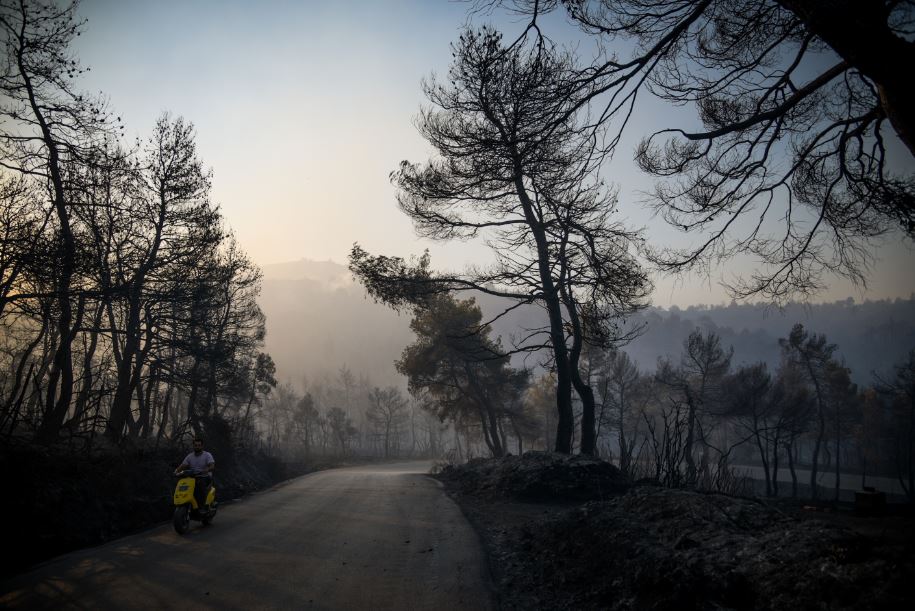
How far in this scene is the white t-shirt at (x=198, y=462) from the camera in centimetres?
853

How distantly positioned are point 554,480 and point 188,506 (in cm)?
754

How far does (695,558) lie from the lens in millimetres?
3932

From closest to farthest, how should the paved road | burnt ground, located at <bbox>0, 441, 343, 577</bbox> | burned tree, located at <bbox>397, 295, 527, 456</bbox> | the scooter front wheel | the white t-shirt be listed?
1. the paved road
2. burnt ground, located at <bbox>0, 441, 343, 577</bbox>
3. the scooter front wheel
4. the white t-shirt
5. burned tree, located at <bbox>397, 295, 527, 456</bbox>

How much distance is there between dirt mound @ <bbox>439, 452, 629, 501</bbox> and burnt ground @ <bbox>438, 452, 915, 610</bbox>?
8.00ft

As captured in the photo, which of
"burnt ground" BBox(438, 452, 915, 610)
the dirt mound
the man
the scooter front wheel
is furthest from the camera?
the dirt mound

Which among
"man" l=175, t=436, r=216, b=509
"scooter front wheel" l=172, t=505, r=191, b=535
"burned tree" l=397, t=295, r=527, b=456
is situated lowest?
"scooter front wheel" l=172, t=505, r=191, b=535

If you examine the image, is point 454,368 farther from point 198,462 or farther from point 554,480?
point 198,462

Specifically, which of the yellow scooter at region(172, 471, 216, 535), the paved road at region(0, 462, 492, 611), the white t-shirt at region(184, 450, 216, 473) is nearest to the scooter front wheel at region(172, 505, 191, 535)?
the yellow scooter at region(172, 471, 216, 535)

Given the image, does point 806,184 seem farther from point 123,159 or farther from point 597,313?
point 123,159

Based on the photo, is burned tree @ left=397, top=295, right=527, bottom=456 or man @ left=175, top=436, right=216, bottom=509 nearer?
man @ left=175, top=436, right=216, bottom=509

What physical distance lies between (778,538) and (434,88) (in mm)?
9523

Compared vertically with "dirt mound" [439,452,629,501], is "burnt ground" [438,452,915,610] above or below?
above

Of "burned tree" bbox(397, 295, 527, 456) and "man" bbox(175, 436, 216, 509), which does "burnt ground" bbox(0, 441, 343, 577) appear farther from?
"burned tree" bbox(397, 295, 527, 456)

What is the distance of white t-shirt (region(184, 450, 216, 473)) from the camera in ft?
28.0
